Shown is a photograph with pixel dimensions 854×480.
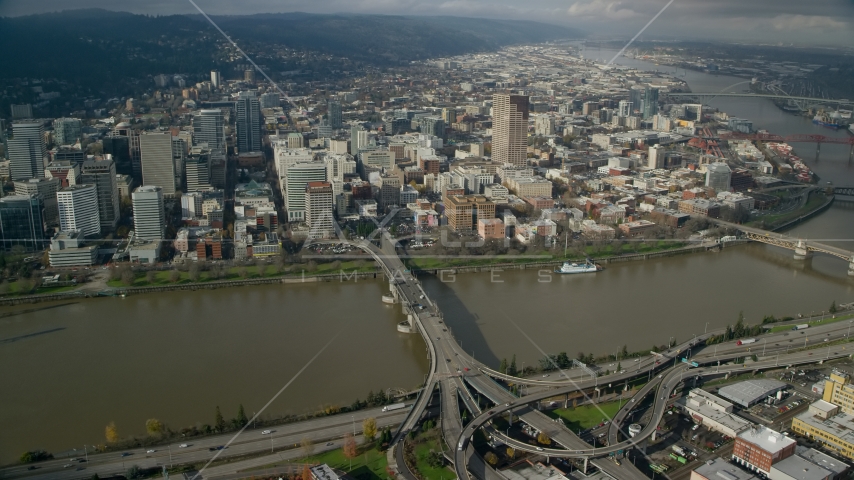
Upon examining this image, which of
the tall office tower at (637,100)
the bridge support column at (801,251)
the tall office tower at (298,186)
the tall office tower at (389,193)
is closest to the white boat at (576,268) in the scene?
the bridge support column at (801,251)

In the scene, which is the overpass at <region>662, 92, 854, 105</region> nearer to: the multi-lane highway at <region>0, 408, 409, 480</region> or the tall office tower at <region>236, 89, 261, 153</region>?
the tall office tower at <region>236, 89, 261, 153</region>

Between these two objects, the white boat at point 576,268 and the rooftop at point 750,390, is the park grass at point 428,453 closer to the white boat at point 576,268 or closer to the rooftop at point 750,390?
the rooftop at point 750,390

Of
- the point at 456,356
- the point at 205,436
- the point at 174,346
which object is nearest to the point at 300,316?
the point at 174,346

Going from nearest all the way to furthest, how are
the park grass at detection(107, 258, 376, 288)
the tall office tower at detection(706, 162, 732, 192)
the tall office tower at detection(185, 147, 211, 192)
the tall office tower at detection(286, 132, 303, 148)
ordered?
the park grass at detection(107, 258, 376, 288) → the tall office tower at detection(185, 147, 211, 192) → the tall office tower at detection(706, 162, 732, 192) → the tall office tower at detection(286, 132, 303, 148)

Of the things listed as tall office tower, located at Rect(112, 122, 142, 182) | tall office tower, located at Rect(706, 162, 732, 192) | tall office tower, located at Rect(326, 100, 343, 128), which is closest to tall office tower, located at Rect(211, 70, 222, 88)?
tall office tower, located at Rect(326, 100, 343, 128)

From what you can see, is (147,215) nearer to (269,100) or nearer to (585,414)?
(585,414)

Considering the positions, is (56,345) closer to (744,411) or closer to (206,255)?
(206,255)

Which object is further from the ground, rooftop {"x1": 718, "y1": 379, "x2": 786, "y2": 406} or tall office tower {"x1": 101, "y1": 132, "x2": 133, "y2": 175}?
tall office tower {"x1": 101, "y1": 132, "x2": 133, "y2": 175}
